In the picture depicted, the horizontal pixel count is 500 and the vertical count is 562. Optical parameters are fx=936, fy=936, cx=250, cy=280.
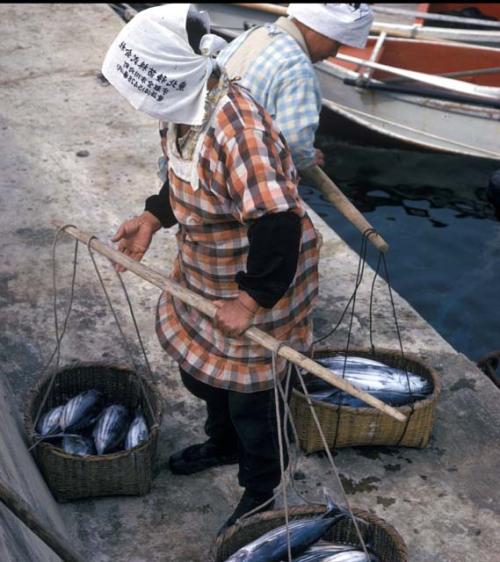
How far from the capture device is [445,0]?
1441 centimetres

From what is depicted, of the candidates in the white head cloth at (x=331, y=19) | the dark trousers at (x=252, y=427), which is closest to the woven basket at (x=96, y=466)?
the dark trousers at (x=252, y=427)

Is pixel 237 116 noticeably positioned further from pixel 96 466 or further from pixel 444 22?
pixel 444 22

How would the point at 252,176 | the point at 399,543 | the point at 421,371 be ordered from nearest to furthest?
1. the point at 252,176
2. the point at 399,543
3. the point at 421,371

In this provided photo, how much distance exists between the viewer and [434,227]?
10984 mm

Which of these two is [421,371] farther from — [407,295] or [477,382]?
[407,295]

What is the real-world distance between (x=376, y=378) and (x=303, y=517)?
47.0 inches

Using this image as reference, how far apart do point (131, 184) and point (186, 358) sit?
12.5 feet

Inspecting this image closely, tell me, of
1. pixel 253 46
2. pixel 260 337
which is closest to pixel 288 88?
pixel 253 46

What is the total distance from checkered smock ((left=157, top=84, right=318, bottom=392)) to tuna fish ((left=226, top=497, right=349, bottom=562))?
24.4 inches

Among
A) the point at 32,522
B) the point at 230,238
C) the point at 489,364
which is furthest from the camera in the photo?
the point at 489,364

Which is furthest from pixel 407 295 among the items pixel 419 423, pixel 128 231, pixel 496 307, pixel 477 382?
pixel 128 231

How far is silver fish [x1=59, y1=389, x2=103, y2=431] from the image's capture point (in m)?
4.68

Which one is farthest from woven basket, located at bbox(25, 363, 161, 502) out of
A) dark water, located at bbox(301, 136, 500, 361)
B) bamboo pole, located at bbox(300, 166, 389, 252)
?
dark water, located at bbox(301, 136, 500, 361)

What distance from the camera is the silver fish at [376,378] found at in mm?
5074
